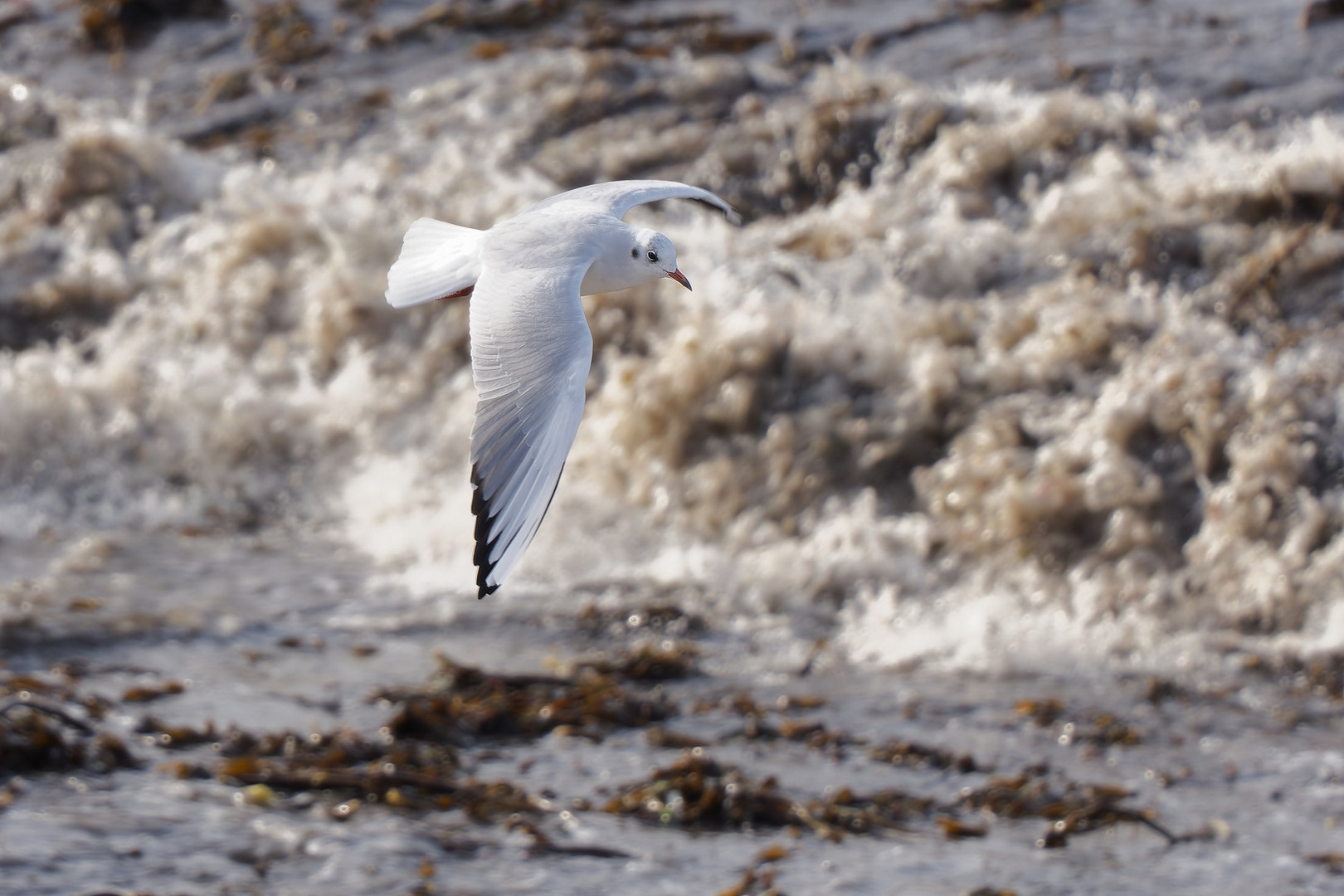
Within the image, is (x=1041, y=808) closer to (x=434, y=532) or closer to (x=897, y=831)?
(x=897, y=831)

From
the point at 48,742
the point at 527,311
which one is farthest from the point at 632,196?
the point at 48,742

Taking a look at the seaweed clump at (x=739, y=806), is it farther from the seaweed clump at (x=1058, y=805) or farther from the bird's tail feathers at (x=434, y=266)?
the bird's tail feathers at (x=434, y=266)

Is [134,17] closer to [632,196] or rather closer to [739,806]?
A: [632,196]

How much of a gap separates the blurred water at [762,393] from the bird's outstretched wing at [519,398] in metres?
1.29

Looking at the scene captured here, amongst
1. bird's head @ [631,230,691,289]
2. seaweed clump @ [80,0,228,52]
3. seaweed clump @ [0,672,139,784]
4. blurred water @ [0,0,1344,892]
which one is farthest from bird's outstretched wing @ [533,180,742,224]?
seaweed clump @ [80,0,228,52]

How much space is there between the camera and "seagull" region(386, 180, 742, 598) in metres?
2.75

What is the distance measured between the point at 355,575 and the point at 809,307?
83.2 inches

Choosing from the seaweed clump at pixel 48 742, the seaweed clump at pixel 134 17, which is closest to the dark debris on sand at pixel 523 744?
the seaweed clump at pixel 48 742

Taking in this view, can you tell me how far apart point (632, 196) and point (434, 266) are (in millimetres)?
555

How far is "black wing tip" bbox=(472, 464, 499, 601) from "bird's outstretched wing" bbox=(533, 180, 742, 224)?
1230 mm

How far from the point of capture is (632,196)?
3941mm

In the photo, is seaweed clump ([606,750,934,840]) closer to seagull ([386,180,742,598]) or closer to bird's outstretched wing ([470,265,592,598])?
seagull ([386,180,742,598])

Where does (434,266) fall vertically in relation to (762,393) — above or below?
above

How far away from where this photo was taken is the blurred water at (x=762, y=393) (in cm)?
489
